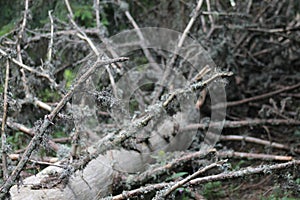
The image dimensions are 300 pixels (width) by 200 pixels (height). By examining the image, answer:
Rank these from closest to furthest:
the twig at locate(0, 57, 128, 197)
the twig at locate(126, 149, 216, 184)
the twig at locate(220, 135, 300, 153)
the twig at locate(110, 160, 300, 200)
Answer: the twig at locate(0, 57, 128, 197) < the twig at locate(110, 160, 300, 200) < the twig at locate(126, 149, 216, 184) < the twig at locate(220, 135, 300, 153)

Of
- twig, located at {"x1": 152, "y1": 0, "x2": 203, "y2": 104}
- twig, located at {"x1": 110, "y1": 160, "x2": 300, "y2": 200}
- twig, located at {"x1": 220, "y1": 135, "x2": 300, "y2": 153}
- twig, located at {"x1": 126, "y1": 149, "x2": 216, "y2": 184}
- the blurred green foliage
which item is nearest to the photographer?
twig, located at {"x1": 110, "y1": 160, "x2": 300, "y2": 200}

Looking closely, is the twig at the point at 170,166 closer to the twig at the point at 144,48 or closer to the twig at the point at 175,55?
the twig at the point at 175,55

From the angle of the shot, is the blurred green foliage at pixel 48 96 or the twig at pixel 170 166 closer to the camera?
the twig at pixel 170 166

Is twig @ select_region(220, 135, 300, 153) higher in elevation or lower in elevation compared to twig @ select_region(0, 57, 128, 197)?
lower

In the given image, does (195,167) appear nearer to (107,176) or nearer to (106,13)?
(107,176)

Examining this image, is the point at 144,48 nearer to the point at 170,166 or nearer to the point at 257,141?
the point at 257,141

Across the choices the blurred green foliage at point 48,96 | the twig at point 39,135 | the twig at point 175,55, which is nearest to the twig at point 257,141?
the twig at point 175,55

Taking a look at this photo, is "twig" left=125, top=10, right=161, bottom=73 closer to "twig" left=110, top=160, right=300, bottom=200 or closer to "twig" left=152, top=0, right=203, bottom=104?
"twig" left=152, top=0, right=203, bottom=104

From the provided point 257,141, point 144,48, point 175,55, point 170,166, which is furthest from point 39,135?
point 144,48

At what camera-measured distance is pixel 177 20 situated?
17.6 feet

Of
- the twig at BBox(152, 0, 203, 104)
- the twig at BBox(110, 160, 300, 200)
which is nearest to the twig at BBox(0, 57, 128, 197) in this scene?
the twig at BBox(110, 160, 300, 200)

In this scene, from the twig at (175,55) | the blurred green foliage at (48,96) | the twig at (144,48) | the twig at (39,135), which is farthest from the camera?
the twig at (144,48)

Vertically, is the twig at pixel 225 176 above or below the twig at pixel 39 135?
below

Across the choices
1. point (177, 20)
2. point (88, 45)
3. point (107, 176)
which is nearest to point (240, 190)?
point (107, 176)
